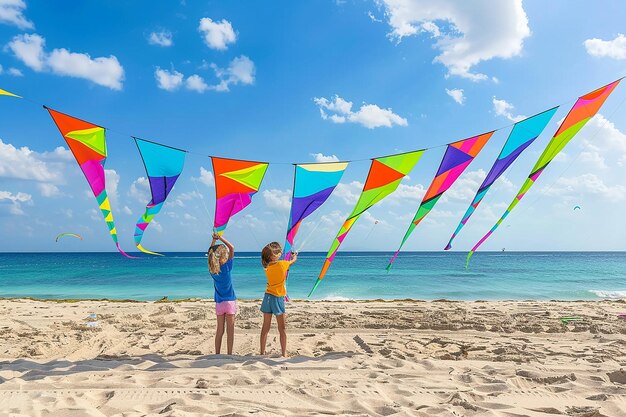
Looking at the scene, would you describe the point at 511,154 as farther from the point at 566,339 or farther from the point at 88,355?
the point at 88,355

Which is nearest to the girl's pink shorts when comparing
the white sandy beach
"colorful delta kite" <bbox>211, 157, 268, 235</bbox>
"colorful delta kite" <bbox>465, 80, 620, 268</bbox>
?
the white sandy beach

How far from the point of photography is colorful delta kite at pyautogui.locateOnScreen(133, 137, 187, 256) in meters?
4.24

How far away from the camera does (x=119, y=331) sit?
16.8ft

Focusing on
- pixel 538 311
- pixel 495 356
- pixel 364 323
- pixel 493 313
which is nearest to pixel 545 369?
pixel 495 356

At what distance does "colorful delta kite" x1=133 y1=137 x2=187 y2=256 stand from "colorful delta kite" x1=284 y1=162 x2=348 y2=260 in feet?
4.50

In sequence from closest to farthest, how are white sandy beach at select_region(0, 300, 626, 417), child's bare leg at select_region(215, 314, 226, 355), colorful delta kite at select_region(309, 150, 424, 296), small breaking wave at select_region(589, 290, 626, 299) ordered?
1. white sandy beach at select_region(0, 300, 626, 417)
2. child's bare leg at select_region(215, 314, 226, 355)
3. colorful delta kite at select_region(309, 150, 424, 296)
4. small breaking wave at select_region(589, 290, 626, 299)

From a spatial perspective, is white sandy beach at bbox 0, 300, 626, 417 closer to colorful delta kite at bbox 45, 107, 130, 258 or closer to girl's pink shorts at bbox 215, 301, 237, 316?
girl's pink shorts at bbox 215, 301, 237, 316

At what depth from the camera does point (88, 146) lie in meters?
4.02

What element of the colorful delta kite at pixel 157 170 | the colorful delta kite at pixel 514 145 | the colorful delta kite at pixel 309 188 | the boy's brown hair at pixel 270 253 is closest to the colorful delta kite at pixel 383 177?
the colorful delta kite at pixel 309 188

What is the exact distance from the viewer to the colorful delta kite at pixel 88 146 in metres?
3.89

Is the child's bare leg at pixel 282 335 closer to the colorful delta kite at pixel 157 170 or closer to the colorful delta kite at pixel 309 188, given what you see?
the colorful delta kite at pixel 309 188

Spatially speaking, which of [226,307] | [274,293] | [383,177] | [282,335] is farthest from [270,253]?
[383,177]

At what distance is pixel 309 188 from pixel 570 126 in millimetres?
3249

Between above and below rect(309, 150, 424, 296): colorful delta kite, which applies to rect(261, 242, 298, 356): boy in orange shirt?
below
